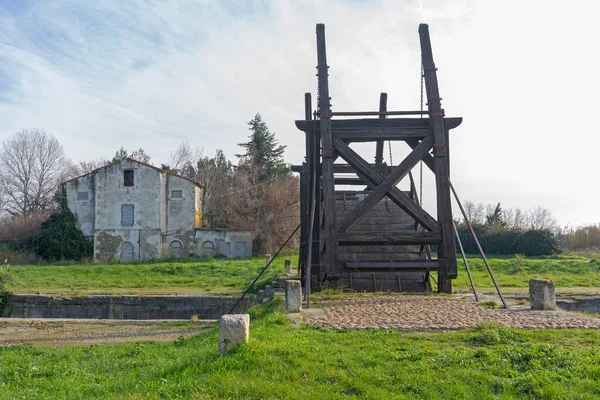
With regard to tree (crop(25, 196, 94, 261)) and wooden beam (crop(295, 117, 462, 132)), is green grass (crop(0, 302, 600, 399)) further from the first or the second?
tree (crop(25, 196, 94, 261))

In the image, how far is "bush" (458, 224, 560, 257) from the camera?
124 feet

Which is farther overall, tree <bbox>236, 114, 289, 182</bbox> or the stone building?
tree <bbox>236, 114, 289, 182</bbox>

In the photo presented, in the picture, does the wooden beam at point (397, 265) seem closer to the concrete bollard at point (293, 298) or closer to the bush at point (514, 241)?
the concrete bollard at point (293, 298)

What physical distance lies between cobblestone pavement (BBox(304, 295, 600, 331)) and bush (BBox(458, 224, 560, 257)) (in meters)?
31.5

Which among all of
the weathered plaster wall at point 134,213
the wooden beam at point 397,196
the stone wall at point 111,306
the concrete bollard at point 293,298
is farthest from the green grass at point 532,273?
the weathered plaster wall at point 134,213

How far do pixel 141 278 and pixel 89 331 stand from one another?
48.2ft

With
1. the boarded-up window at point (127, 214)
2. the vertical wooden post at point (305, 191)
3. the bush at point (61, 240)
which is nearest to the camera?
the vertical wooden post at point (305, 191)

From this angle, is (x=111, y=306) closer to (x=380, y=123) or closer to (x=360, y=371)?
(x=380, y=123)

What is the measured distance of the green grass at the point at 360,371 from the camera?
4.65 meters

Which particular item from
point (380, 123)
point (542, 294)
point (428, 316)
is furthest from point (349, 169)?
point (428, 316)

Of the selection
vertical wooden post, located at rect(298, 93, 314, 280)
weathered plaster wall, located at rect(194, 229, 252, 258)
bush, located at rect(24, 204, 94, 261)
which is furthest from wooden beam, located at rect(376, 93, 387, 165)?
bush, located at rect(24, 204, 94, 261)

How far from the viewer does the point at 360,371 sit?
504cm

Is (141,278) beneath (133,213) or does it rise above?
beneath

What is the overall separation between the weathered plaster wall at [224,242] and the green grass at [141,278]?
21.5 feet
